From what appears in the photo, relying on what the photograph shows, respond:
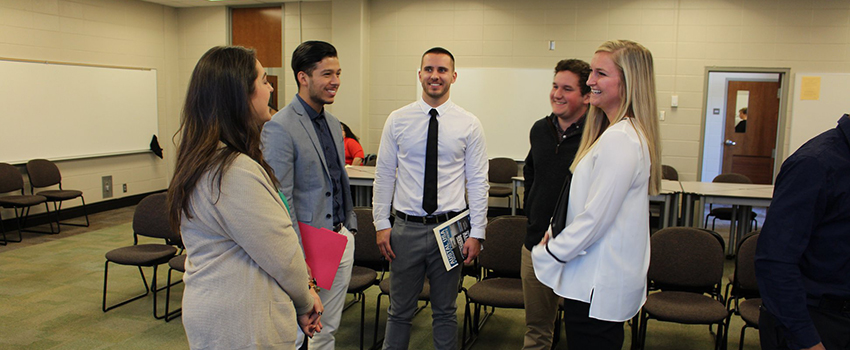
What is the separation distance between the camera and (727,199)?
4504 millimetres

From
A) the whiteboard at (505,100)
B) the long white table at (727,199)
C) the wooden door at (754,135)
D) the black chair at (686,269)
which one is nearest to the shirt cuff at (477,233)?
the black chair at (686,269)

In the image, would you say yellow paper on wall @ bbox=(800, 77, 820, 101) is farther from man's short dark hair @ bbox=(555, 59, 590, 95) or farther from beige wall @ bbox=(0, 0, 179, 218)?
beige wall @ bbox=(0, 0, 179, 218)

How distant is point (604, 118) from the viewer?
182cm

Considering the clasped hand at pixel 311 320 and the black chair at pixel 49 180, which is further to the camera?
the black chair at pixel 49 180

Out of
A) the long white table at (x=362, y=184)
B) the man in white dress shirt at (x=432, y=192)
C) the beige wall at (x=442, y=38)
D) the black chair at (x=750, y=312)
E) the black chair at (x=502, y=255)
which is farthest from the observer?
the beige wall at (x=442, y=38)

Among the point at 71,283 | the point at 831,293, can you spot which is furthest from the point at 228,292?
the point at 71,283

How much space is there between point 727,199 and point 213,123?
4.34 metres

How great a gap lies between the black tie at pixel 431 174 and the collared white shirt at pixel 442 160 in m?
0.02

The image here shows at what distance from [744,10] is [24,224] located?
851cm

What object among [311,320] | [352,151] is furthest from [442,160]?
[352,151]

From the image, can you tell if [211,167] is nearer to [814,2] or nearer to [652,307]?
[652,307]

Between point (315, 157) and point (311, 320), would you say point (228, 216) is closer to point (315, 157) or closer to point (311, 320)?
point (311, 320)

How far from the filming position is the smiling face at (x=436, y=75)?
2.41 m

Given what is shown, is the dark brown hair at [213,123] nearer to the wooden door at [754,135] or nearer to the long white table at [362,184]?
the long white table at [362,184]
